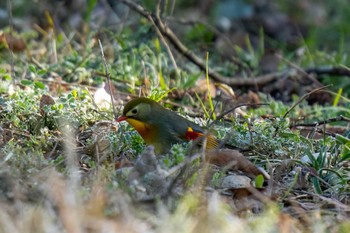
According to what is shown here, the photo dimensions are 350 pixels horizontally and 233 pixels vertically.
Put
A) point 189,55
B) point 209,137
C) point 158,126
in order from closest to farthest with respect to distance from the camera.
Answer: point 209,137 → point 158,126 → point 189,55

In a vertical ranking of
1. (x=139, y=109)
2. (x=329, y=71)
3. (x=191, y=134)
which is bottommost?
(x=329, y=71)

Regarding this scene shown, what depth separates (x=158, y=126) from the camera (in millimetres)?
4422

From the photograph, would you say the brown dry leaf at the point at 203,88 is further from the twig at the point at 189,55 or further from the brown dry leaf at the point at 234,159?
the brown dry leaf at the point at 234,159

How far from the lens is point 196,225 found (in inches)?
106

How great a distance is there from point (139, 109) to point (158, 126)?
0.15 meters

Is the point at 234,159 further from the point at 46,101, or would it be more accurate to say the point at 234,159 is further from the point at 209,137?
the point at 46,101

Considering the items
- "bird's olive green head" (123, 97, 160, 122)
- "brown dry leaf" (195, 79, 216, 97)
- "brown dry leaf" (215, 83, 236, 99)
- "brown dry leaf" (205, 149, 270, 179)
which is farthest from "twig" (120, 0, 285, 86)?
"brown dry leaf" (205, 149, 270, 179)

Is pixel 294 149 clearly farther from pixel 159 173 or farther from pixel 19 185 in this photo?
pixel 19 185

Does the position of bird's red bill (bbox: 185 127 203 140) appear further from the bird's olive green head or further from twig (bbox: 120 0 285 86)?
twig (bbox: 120 0 285 86)

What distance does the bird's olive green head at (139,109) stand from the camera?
4453 mm

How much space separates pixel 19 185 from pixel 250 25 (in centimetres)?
735

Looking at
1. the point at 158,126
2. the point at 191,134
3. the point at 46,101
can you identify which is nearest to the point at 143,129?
the point at 158,126

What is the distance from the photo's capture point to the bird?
439cm

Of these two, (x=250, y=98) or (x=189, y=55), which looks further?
(x=189, y=55)
